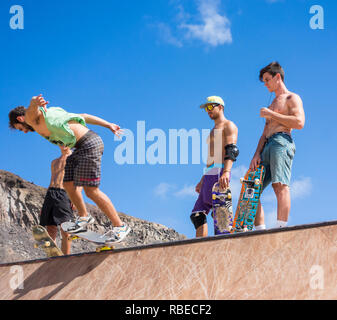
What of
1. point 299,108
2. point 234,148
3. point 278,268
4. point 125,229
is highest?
point 299,108

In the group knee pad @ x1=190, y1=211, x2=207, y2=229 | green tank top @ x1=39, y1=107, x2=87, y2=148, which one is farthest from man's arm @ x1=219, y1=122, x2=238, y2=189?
green tank top @ x1=39, y1=107, x2=87, y2=148

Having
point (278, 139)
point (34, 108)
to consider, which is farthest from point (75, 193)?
point (278, 139)

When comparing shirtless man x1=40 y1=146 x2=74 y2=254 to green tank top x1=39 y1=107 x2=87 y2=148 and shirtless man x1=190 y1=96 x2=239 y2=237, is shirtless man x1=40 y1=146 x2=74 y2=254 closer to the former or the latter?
green tank top x1=39 y1=107 x2=87 y2=148

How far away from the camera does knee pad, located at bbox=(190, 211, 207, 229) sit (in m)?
6.68

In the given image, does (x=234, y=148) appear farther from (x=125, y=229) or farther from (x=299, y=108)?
(x=125, y=229)

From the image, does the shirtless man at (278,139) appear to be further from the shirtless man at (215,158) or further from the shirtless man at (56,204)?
the shirtless man at (56,204)

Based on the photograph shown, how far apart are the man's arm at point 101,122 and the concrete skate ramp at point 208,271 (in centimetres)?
184

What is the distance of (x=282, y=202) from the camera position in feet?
19.1

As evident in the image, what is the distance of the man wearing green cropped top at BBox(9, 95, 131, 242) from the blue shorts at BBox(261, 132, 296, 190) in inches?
92.0

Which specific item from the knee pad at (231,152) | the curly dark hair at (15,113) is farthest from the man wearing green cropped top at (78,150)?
the knee pad at (231,152)

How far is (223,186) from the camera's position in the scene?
6.46 meters

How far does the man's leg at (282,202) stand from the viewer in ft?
18.8
